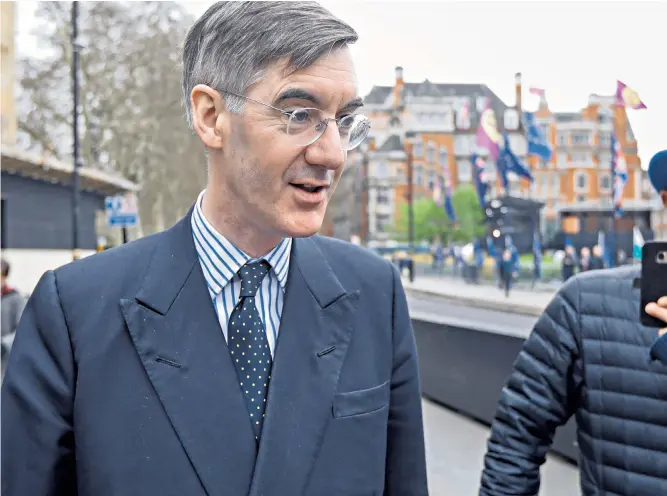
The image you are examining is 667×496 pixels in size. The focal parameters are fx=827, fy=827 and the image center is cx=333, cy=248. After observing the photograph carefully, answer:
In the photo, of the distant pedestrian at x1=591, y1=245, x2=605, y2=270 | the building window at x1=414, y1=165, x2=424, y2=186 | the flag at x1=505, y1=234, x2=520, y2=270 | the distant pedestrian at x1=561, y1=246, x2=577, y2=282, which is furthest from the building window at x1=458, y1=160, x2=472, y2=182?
the distant pedestrian at x1=591, y1=245, x2=605, y2=270

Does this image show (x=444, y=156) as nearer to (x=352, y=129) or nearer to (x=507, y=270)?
(x=507, y=270)

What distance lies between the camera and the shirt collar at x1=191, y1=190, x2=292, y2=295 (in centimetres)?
159

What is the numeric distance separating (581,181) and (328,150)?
6221 cm

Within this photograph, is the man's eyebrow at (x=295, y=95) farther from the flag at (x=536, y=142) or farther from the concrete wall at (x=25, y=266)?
the flag at (x=536, y=142)

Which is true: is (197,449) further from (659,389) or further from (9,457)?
(659,389)

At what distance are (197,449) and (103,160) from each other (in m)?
27.9

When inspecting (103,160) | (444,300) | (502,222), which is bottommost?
(444,300)

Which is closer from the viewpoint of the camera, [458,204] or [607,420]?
[607,420]

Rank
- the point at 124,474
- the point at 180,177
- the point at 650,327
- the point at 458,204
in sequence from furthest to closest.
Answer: the point at 458,204 < the point at 180,177 < the point at 650,327 < the point at 124,474

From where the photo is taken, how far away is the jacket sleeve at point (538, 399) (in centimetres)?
232

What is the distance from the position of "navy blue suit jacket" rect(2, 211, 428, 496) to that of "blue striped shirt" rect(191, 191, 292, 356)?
3 cm

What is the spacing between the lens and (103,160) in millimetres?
28156

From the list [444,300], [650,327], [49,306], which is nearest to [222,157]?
[49,306]

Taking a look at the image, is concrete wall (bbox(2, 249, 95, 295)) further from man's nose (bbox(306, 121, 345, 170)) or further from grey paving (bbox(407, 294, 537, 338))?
man's nose (bbox(306, 121, 345, 170))
